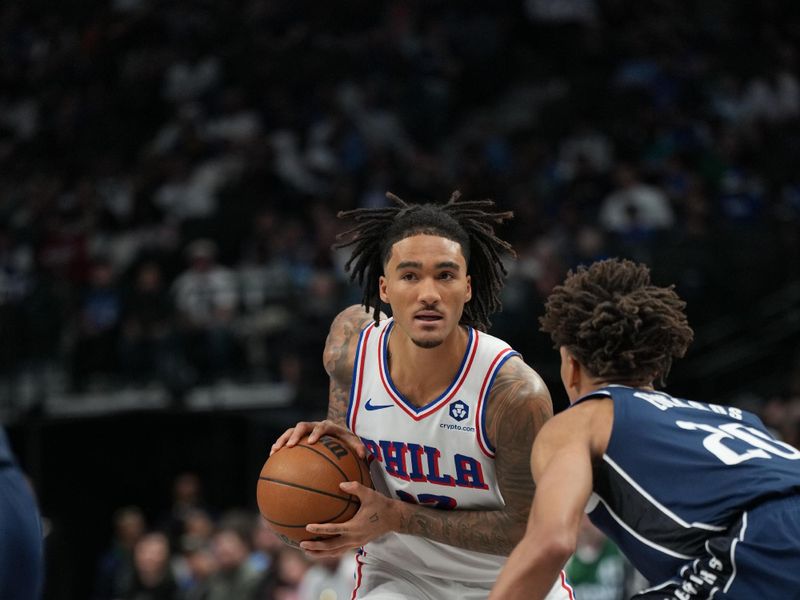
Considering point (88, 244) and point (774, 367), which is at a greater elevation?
point (88, 244)

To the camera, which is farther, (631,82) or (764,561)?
(631,82)

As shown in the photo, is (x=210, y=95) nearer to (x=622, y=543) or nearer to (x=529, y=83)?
(x=529, y=83)

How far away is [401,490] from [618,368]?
109cm

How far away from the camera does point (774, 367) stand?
10.3 m

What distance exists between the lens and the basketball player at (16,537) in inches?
132

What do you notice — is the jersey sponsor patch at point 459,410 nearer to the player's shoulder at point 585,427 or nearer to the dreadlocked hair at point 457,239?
the dreadlocked hair at point 457,239

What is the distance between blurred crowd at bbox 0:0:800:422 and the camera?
424 inches

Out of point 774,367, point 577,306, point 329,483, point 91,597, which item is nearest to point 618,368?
point 577,306

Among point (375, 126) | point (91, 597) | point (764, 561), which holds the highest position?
point (375, 126)

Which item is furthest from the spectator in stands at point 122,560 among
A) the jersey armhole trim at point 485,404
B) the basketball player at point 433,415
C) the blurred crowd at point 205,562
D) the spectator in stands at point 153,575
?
the jersey armhole trim at point 485,404

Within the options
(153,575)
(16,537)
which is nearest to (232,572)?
(153,575)

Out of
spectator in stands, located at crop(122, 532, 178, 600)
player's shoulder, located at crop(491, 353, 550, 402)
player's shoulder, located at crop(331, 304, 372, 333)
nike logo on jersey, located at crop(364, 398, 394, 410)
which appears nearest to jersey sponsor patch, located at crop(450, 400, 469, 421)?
player's shoulder, located at crop(491, 353, 550, 402)

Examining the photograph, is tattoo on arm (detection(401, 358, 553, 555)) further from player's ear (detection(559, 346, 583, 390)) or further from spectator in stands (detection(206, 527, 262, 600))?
spectator in stands (detection(206, 527, 262, 600))

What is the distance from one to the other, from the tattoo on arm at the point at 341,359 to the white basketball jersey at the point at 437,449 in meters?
0.07
